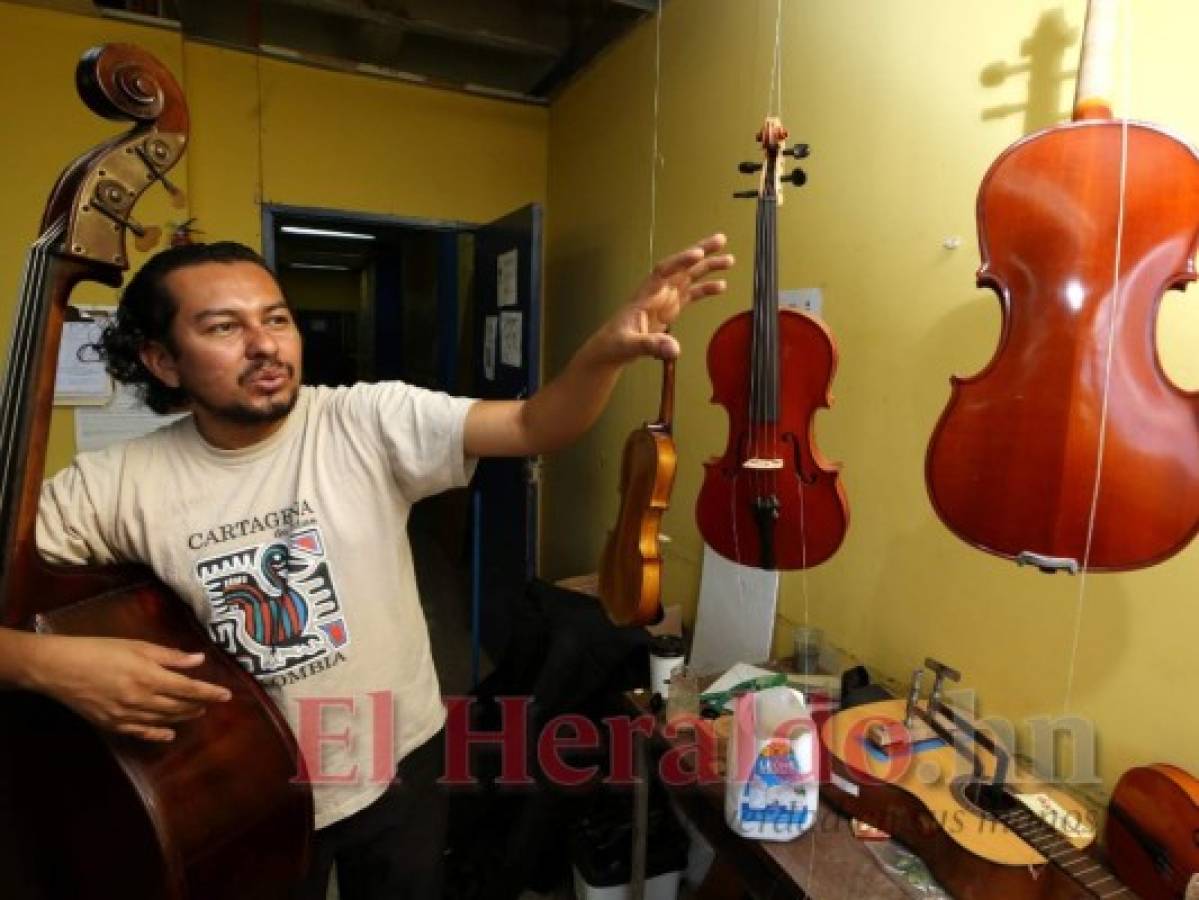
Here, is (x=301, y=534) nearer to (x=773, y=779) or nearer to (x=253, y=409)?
(x=253, y=409)

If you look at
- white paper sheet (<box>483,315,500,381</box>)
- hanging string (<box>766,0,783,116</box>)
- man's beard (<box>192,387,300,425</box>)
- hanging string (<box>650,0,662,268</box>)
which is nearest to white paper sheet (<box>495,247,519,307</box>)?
white paper sheet (<box>483,315,500,381</box>)

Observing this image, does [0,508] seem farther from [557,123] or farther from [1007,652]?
[557,123]

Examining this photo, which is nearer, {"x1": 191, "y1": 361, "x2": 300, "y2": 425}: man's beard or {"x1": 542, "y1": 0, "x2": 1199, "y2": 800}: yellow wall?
{"x1": 191, "y1": 361, "x2": 300, "y2": 425}: man's beard

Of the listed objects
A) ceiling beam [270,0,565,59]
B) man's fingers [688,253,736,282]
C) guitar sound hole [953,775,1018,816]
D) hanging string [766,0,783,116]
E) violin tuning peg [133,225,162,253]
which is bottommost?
guitar sound hole [953,775,1018,816]

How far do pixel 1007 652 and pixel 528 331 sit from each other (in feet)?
6.63

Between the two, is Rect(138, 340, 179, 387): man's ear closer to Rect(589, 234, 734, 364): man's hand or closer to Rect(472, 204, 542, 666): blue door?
Rect(589, 234, 734, 364): man's hand

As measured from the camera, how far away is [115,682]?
0.85 meters

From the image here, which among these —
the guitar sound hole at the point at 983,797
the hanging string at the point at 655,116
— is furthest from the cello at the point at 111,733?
the hanging string at the point at 655,116

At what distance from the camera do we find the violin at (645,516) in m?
1.04

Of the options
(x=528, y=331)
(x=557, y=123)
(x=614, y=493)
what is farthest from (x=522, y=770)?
(x=557, y=123)

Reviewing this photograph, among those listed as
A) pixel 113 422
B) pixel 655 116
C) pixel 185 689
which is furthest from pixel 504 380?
pixel 185 689

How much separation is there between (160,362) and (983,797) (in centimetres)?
148

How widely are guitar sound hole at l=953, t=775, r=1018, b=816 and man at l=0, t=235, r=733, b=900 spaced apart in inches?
33.8

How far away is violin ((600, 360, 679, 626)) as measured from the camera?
40.9 inches
